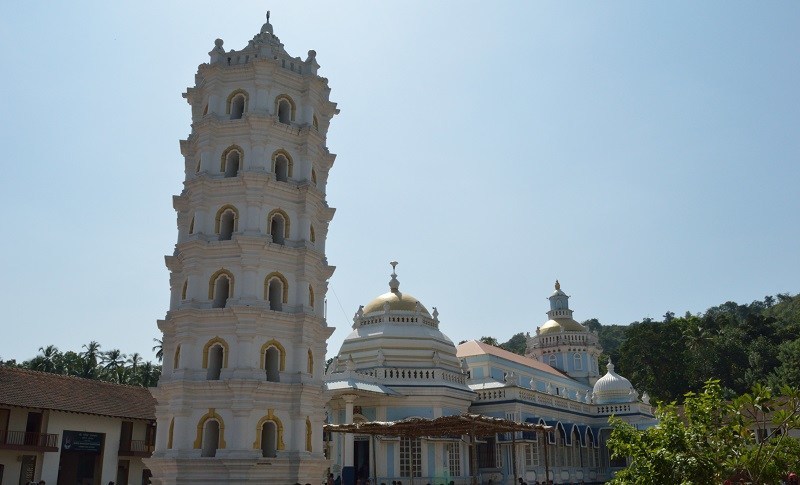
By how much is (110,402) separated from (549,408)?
2530 centimetres

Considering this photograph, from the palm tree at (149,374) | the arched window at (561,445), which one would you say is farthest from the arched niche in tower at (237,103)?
the palm tree at (149,374)

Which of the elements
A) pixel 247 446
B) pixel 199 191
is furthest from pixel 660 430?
pixel 199 191

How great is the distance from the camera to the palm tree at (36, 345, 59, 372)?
2373 inches

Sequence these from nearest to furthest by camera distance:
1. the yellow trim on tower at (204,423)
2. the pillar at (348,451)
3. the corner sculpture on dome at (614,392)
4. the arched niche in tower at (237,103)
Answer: the yellow trim on tower at (204,423)
the arched niche in tower at (237,103)
the pillar at (348,451)
the corner sculpture on dome at (614,392)

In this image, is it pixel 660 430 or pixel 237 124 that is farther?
pixel 237 124

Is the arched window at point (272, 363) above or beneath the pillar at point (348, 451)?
above

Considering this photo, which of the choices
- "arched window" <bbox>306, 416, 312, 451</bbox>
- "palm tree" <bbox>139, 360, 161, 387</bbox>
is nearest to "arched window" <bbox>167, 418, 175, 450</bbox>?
"arched window" <bbox>306, 416, 312, 451</bbox>

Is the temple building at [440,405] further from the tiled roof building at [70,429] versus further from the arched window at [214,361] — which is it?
the tiled roof building at [70,429]

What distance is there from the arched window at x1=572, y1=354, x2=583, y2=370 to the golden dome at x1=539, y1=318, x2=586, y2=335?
2471mm

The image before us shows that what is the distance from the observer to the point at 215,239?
23875mm

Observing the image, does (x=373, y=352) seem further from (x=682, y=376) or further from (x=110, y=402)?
(x=682, y=376)

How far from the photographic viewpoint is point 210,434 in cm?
2206

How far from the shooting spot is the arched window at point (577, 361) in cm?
6112

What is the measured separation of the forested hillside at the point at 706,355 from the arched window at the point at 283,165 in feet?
139
